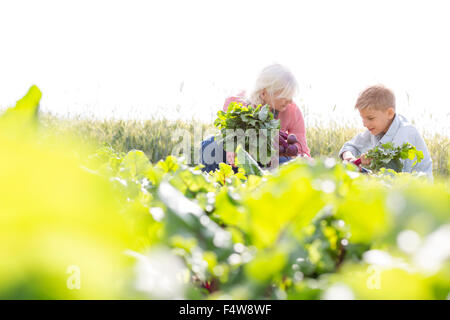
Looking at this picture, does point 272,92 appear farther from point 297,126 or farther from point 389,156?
point 389,156

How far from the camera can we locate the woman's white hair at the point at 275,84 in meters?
3.77

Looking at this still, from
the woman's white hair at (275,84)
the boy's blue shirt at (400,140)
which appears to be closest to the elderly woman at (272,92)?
the woman's white hair at (275,84)

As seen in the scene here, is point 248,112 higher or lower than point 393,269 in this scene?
higher

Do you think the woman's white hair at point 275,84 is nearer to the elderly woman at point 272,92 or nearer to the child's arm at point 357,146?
the elderly woman at point 272,92

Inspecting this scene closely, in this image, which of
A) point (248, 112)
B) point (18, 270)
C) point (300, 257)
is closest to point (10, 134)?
point (18, 270)

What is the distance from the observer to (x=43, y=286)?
167 millimetres


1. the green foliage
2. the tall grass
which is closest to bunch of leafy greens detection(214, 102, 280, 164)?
the green foliage

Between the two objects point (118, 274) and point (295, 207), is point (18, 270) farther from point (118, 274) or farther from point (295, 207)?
point (295, 207)

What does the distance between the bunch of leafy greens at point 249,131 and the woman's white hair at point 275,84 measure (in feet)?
4.84

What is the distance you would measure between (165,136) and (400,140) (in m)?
3.20

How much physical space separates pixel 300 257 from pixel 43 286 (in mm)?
174

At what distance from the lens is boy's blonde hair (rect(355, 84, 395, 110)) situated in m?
4.09

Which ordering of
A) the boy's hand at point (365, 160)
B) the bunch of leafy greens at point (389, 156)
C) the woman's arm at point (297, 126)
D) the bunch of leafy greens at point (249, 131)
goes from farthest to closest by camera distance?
the woman's arm at point (297, 126) < the boy's hand at point (365, 160) < the bunch of leafy greens at point (389, 156) < the bunch of leafy greens at point (249, 131)

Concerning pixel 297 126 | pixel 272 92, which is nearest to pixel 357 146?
pixel 297 126
